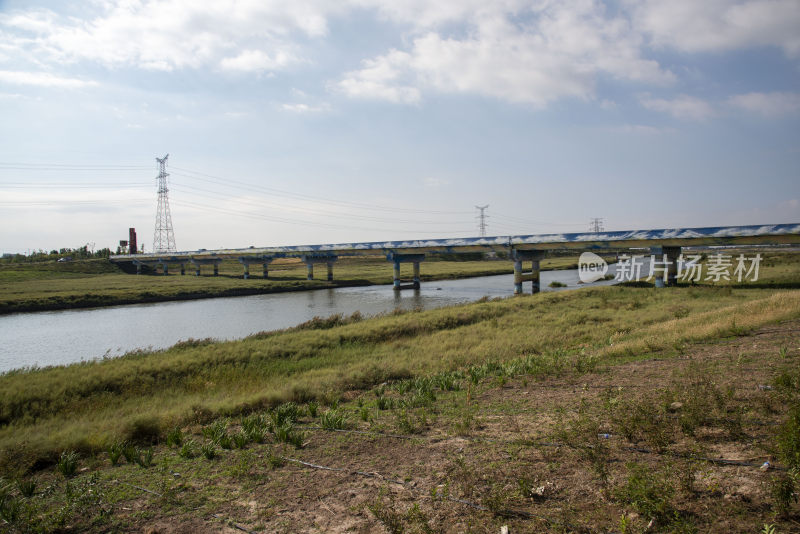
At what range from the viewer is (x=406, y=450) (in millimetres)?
7195

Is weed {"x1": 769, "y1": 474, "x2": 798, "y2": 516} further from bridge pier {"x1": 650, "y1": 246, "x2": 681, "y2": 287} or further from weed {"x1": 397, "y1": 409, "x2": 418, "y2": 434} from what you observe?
bridge pier {"x1": 650, "y1": 246, "x2": 681, "y2": 287}

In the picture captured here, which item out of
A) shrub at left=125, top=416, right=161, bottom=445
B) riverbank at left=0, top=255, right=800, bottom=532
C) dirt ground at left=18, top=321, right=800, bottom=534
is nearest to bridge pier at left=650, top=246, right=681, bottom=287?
riverbank at left=0, top=255, right=800, bottom=532

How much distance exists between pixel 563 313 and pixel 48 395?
2515cm

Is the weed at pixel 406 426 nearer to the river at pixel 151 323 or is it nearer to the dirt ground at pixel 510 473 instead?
the dirt ground at pixel 510 473

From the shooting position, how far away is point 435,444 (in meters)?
7.32

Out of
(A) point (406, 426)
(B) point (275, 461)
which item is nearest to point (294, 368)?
(A) point (406, 426)

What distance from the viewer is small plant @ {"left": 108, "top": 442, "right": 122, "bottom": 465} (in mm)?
8023

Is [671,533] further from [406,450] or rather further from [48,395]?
[48,395]

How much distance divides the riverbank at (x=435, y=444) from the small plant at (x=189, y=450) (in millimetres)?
31

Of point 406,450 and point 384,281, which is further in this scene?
point 384,281

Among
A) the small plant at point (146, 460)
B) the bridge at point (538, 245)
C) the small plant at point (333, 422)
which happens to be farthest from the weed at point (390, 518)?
the bridge at point (538, 245)

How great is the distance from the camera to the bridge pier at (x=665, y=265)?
149ft

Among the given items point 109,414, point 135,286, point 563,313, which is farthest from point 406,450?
point 135,286

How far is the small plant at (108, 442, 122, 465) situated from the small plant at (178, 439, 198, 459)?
1005mm
